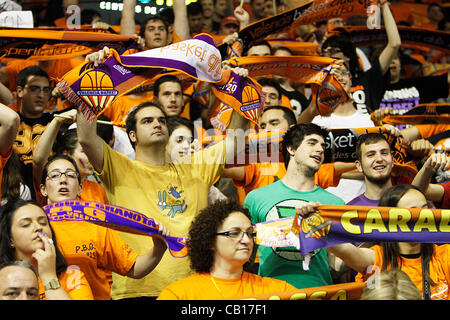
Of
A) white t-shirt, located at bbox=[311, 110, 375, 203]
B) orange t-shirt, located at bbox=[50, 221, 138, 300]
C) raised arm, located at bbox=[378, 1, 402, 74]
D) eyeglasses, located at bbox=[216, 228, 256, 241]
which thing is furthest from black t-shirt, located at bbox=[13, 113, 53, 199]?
raised arm, located at bbox=[378, 1, 402, 74]

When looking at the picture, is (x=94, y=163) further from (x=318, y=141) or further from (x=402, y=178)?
(x=402, y=178)

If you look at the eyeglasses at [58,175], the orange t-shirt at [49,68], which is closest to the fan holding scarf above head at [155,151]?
the eyeglasses at [58,175]

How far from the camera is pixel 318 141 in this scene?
5.63 meters

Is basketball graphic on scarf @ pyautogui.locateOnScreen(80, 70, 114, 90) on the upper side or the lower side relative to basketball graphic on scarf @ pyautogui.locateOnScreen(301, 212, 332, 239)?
upper

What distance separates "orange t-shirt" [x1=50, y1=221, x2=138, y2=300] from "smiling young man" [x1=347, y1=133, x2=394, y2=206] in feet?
6.21

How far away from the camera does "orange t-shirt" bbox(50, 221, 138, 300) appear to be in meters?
4.68

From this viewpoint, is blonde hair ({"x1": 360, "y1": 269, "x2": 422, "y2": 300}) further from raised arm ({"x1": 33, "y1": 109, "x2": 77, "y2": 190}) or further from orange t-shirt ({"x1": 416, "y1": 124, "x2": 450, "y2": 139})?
orange t-shirt ({"x1": 416, "y1": 124, "x2": 450, "y2": 139})

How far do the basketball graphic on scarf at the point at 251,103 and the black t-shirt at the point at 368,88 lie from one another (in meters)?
1.62

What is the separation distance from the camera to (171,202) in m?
Answer: 5.36

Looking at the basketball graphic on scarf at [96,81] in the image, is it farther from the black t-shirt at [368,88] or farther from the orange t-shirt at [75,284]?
the black t-shirt at [368,88]

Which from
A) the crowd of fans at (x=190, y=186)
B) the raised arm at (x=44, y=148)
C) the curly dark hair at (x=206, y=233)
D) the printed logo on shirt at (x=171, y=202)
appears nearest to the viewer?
the crowd of fans at (x=190, y=186)

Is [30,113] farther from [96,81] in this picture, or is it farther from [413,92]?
[413,92]

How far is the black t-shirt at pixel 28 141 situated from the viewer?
234 inches
